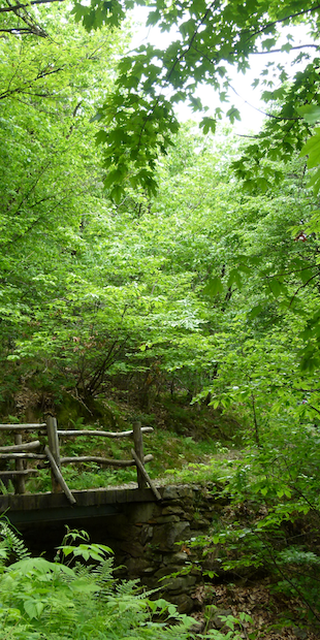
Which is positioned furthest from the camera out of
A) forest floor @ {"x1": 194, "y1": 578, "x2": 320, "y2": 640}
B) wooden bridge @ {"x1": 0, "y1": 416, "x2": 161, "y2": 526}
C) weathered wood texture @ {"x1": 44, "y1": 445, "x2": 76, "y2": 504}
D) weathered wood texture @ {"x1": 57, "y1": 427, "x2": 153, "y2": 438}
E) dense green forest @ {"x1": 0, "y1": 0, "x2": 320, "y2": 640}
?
weathered wood texture @ {"x1": 57, "y1": 427, "x2": 153, "y2": 438}

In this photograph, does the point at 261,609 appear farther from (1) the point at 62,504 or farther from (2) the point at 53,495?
(2) the point at 53,495

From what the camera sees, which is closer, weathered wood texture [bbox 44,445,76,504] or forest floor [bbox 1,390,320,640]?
forest floor [bbox 1,390,320,640]

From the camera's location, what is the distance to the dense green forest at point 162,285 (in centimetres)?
269

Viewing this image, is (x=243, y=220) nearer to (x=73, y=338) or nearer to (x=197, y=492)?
(x=73, y=338)

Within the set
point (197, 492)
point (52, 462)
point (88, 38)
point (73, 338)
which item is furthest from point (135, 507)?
point (88, 38)

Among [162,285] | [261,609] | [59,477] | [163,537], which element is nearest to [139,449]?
[163,537]

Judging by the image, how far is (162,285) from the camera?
9.88 m

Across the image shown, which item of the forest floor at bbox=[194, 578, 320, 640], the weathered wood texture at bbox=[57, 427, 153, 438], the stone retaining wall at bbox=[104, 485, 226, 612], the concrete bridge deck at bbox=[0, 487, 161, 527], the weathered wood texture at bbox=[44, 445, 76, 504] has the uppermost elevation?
the weathered wood texture at bbox=[57, 427, 153, 438]

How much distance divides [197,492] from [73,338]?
163 inches

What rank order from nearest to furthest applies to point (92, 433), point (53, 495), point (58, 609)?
point (58, 609)
point (53, 495)
point (92, 433)

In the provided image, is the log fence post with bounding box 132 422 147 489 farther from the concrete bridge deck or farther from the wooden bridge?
the concrete bridge deck

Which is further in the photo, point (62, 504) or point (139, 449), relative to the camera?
point (139, 449)

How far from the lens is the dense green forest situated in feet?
8.83

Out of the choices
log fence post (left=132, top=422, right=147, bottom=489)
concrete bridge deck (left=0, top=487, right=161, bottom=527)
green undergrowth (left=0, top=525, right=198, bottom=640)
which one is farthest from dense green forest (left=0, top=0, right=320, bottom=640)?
log fence post (left=132, top=422, right=147, bottom=489)
